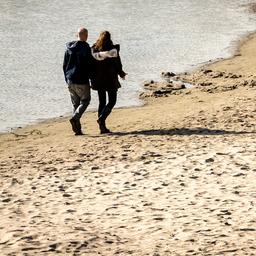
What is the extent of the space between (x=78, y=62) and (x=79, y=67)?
86 mm

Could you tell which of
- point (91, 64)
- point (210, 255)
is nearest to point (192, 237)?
point (210, 255)

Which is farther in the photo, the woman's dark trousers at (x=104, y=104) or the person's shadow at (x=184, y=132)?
the woman's dark trousers at (x=104, y=104)

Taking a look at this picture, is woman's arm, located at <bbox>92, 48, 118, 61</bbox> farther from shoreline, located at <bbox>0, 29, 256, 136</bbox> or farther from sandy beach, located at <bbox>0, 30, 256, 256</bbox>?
shoreline, located at <bbox>0, 29, 256, 136</bbox>

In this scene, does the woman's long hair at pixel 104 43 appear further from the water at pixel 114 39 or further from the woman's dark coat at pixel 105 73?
the water at pixel 114 39

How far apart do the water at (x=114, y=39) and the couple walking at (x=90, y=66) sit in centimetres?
262

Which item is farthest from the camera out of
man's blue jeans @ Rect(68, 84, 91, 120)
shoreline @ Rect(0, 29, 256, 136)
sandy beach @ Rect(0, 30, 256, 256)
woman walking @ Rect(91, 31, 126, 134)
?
shoreline @ Rect(0, 29, 256, 136)

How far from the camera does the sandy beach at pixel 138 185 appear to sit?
665 cm

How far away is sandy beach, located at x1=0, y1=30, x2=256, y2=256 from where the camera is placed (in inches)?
262

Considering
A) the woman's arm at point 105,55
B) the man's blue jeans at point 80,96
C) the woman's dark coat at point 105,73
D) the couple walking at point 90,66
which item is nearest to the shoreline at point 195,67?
the man's blue jeans at point 80,96

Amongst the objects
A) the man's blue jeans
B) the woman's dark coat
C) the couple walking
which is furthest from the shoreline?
the woman's dark coat

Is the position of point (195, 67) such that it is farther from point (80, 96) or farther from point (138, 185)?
point (138, 185)

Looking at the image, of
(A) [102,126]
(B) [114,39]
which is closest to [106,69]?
(A) [102,126]

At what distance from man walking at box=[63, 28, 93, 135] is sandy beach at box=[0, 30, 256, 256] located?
61cm

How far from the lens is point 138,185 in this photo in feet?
27.5
